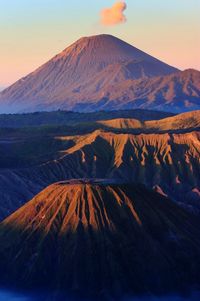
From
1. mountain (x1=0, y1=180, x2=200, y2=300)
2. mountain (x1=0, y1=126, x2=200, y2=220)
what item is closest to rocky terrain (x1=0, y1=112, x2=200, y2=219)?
mountain (x1=0, y1=126, x2=200, y2=220)

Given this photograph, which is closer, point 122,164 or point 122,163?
point 122,164

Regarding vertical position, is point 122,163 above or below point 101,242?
above

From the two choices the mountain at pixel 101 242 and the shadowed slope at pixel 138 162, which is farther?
the shadowed slope at pixel 138 162

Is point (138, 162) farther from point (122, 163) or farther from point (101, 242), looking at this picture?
point (101, 242)

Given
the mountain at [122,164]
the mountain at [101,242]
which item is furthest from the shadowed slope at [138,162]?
the mountain at [101,242]

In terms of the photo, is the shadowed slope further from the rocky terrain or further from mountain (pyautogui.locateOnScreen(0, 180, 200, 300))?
mountain (pyautogui.locateOnScreen(0, 180, 200, 300))

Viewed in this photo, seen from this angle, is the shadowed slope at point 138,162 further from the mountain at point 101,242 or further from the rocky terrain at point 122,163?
the mountain at point 101,242

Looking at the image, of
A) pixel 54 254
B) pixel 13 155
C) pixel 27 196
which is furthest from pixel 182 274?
pixel 13 155

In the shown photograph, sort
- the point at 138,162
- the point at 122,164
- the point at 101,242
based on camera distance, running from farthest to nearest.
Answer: the point at 138,162 < the point at 122,164 < the point at 101,242

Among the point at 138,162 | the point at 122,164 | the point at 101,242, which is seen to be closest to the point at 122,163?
the point at 122,164
